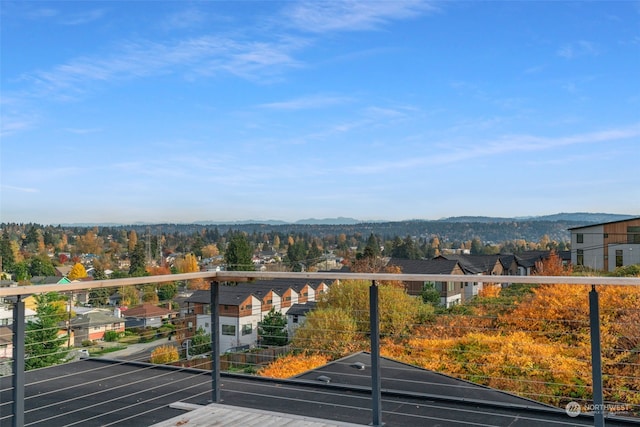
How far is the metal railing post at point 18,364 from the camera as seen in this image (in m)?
2.22

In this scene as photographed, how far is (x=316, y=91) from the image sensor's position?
17.5 metres

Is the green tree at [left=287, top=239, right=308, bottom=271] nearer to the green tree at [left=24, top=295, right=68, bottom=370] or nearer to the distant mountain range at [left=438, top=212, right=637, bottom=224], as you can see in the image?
the distant mountain range at [left=438, top=212, right=637, bottom=224]

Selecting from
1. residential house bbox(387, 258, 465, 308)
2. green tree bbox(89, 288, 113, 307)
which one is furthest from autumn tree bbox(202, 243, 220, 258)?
green tree bbox(89, 288, 113, 307)

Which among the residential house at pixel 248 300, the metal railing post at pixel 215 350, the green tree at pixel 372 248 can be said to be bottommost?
the residential house at pixel 248 300

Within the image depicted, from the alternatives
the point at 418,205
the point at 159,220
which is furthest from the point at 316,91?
the point at 159,220

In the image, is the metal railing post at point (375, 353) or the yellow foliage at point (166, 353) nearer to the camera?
the metal railing post at point (375, 353)

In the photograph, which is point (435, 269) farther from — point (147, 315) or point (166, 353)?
point (166, 353)

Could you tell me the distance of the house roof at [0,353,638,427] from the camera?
287 centimetres

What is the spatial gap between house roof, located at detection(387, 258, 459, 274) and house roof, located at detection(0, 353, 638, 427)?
2758 cm

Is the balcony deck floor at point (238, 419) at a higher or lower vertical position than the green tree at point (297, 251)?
higher

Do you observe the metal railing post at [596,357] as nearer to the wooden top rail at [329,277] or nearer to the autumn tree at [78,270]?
the wooden top rail at [329,277]

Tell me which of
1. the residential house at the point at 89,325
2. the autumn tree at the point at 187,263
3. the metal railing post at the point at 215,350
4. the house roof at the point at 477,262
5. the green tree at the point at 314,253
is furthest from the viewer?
the green tree at the point at 314,253

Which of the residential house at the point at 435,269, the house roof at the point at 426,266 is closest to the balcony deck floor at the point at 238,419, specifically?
the residential house at the point at 435,269

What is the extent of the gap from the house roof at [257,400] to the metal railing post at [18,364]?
365 mm
